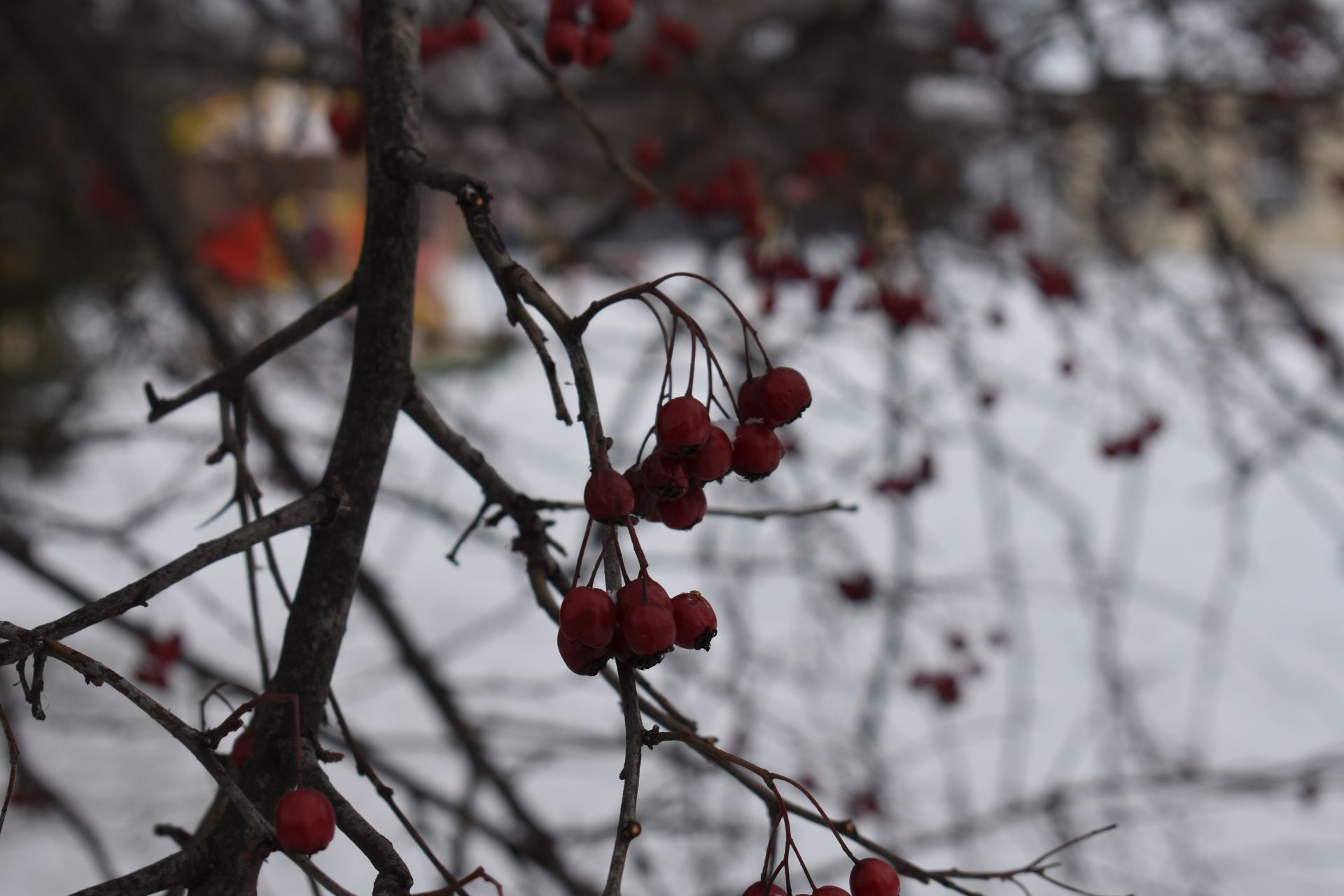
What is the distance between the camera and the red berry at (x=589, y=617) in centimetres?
44

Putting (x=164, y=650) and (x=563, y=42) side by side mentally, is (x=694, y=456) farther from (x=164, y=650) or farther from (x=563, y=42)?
(x=164, y=650)

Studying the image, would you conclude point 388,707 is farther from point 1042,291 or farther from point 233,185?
point 1042,291

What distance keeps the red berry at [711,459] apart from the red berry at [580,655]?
88 millimetres

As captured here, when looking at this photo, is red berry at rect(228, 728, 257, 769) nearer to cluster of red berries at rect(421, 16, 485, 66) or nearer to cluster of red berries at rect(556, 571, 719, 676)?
cluster of red berries at rect(556, 571, 719, 676)

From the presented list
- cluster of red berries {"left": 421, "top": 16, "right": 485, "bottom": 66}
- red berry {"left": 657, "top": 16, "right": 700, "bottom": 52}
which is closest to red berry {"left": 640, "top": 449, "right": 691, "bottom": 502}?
cluster of red berries {"left": 421, "top": 16, "right": 485, "bottom": 66}

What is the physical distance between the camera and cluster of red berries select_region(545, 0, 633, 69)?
795mm

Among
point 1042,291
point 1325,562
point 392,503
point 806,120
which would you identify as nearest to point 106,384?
point 392,503

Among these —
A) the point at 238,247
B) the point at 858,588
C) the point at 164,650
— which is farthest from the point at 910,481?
the point at 238,247

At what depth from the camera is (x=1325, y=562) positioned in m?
3.51

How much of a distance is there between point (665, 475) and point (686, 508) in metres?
0.03

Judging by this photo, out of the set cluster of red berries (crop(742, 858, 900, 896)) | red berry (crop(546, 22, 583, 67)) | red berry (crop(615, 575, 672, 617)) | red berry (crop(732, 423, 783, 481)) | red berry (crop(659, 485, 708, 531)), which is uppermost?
red berry (crop(546, 22, 583, 67))

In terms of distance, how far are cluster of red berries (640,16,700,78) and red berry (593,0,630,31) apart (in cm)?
80

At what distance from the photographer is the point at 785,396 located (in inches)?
19.9

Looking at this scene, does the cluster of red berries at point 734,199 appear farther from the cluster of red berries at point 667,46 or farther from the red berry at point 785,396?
the red berry at point 785,396
